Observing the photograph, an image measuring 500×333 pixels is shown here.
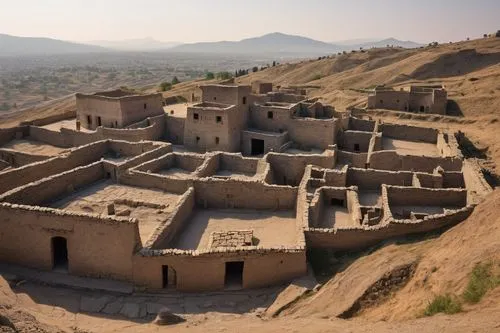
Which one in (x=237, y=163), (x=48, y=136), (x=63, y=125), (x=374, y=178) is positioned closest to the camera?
(x=374, y=178)

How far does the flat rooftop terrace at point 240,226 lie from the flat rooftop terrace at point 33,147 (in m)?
12.8

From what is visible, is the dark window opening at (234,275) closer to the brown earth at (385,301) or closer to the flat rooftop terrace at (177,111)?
the brown earth at (385,301)

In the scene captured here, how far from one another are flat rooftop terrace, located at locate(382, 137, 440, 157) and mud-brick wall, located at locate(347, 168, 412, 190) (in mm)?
6137

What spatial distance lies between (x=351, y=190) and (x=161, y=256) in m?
7.93

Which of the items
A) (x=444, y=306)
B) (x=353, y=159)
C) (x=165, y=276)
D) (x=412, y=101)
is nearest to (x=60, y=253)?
(x=165, y=276)

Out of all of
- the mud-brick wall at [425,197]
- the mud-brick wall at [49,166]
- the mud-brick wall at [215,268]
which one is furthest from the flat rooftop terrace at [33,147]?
the mud-brick wall at [425,197]

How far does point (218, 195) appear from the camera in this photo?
60.4 feet

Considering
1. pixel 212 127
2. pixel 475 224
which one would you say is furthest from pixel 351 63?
pixel 475 224

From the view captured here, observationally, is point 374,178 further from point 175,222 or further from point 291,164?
point 175,222

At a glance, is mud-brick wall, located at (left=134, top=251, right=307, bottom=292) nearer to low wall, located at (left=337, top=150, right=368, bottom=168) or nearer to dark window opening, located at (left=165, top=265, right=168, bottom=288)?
dark window opening, located at (left=165, top=265, right=168, bottom=288)

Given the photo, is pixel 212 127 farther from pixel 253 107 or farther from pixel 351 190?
pixel 351 190

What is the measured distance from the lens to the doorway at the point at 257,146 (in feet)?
87.7

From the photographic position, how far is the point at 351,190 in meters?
18.0

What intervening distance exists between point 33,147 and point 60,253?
13.9 meters
